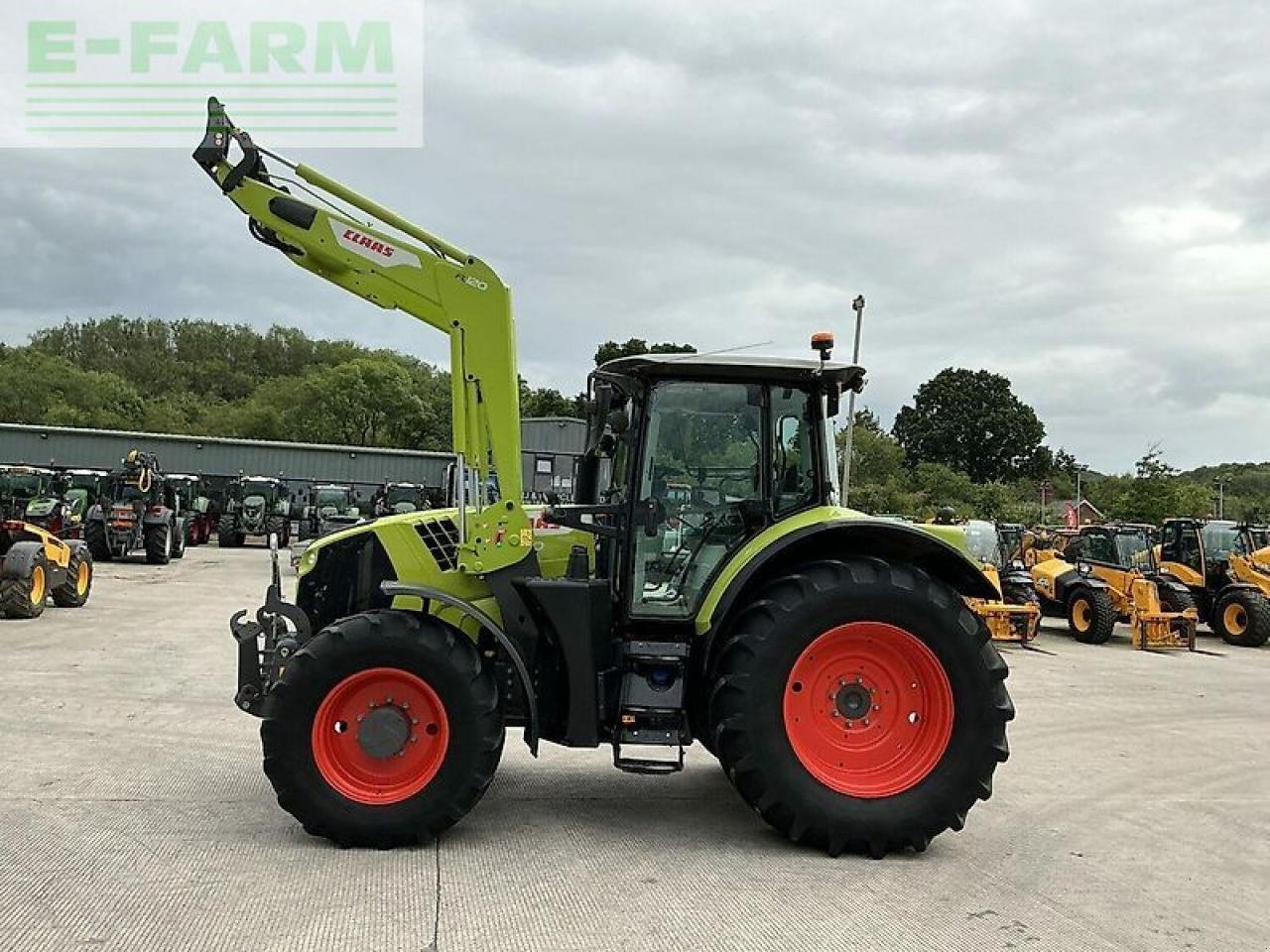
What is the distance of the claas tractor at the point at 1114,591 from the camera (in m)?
16.5

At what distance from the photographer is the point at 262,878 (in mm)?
4688

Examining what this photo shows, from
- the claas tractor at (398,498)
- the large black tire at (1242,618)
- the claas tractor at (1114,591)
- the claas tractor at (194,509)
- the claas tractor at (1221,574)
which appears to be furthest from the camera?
the claas tractor at (194,509)

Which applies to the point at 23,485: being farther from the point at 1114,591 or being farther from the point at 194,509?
the point at 1114,591

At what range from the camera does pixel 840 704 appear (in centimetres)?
549

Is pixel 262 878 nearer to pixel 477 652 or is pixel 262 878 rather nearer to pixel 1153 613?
pixel 477 652

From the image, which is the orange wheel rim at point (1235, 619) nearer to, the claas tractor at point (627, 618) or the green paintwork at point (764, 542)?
the claas tractor at point (627, 618)

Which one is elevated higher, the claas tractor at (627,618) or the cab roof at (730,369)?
the cab roof at (730,369)

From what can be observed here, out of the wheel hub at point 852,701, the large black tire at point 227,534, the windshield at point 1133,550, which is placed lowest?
the large black tire at point 227,534

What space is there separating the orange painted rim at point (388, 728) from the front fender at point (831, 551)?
1.41 m

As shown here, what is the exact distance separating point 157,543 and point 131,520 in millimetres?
826

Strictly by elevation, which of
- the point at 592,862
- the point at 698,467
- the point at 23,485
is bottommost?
the point at 592,862

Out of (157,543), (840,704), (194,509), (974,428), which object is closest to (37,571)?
(157,543)

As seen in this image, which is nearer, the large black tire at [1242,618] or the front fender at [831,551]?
the front fender at [831,551]

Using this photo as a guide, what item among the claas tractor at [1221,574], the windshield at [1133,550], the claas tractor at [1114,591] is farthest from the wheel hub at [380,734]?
the windshield at [1133,550]
